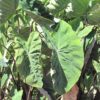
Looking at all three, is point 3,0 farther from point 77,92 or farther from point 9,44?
point 77,92

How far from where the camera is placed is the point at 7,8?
2.14m

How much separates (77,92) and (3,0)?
0.66 metres

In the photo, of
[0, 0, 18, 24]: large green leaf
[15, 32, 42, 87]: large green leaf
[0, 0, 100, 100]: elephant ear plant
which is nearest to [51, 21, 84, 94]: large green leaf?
[0, 0, 100, 100]: elephant ear plant

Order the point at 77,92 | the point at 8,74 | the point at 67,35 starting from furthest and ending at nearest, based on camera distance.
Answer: the point at 8,74 < the point at 77,92 < the point at 67,35

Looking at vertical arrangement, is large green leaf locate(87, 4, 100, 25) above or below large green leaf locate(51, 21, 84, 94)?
above

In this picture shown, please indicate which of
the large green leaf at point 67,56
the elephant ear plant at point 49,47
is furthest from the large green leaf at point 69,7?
the large green leaf at point 67,56

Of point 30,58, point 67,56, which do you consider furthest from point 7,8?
point 67,56

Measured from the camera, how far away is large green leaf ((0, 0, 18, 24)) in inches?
83.5

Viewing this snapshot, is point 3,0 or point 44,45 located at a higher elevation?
point 3,0

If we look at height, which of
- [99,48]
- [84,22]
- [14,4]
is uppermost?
[14,4]

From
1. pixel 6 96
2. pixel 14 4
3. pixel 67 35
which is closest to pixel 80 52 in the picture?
pixel 67 35

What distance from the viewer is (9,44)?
2.30 meters

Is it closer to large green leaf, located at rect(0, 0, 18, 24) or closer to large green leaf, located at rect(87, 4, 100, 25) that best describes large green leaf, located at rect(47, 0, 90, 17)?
large green leaf, located at rect(87, 4, 100, 25)

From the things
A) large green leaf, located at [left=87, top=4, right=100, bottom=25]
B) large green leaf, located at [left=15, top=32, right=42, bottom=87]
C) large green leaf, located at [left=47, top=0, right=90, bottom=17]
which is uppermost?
large green leaf, located at [left=47, top=0, right=90, bottom=17]
